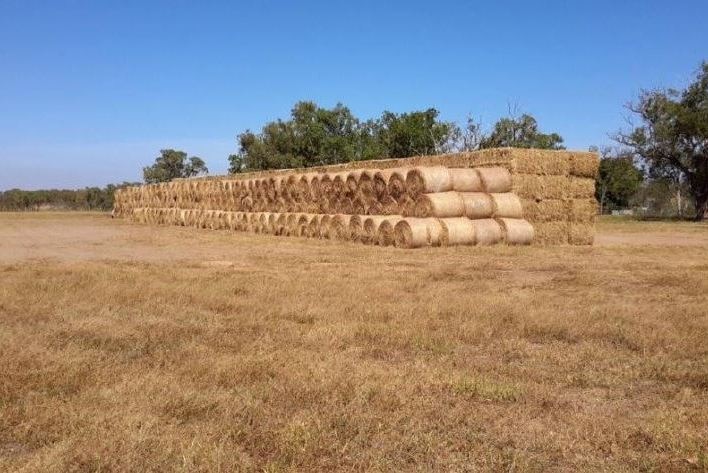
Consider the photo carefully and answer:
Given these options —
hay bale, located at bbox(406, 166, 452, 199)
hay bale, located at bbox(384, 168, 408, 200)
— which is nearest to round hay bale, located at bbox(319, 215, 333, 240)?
hay bale, located at bbox(384, 168, 408, 200)

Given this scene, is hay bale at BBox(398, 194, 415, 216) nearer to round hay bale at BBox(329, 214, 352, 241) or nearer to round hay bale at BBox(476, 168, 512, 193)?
round hay bale at BBox(329, 214, 352, 241)

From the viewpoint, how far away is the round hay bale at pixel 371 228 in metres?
17.5

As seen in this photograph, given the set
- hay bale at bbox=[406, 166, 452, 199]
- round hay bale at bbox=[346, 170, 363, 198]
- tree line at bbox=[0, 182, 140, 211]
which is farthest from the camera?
tree line at bbox=[0, 182, 140, 211]

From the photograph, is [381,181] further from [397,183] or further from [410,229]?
[410,229]

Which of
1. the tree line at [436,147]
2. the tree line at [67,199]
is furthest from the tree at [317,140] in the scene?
the tree line at [67,199]

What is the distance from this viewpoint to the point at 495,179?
18141mm

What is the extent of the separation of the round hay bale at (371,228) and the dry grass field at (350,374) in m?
7.82

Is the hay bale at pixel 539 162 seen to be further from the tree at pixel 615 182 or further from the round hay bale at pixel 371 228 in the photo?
the tree at pixel 615 182

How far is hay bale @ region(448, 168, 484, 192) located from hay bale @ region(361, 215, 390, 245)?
6.72 feet

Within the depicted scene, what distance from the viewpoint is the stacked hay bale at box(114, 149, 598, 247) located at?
16.9m

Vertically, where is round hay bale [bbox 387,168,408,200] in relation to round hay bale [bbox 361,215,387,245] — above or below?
above

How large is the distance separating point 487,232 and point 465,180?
1.67 metres

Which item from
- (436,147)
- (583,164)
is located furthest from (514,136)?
(583,164)

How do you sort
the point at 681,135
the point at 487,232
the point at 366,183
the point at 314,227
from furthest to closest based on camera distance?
the point at 681,135 → the point at 314,227 → the point at 366,183 → the point at 487,232
